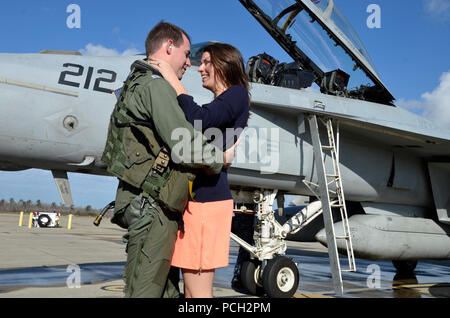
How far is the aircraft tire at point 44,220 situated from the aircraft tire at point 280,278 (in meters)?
20.1

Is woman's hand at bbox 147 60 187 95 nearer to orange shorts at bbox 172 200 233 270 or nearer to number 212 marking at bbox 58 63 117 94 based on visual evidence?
orange shorts at bbox 172 200 233 270

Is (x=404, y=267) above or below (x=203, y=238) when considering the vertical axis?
below

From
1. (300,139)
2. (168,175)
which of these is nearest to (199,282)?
(168,175)

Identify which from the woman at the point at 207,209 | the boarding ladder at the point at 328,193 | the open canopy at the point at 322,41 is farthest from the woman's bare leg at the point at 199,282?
the open canopy at the point at 322,41

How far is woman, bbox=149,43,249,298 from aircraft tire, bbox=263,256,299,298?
3649mm

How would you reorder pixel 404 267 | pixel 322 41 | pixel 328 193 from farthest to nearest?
pixel 404 267
pixel 322 41
pixel 328 193

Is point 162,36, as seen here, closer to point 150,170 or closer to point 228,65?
point 228,65

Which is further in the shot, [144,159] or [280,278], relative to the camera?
[280,278]

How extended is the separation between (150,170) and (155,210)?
7.2 inches

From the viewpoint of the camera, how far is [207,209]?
196 centimetres

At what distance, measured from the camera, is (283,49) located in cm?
704

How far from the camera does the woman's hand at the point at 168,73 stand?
1913mm
